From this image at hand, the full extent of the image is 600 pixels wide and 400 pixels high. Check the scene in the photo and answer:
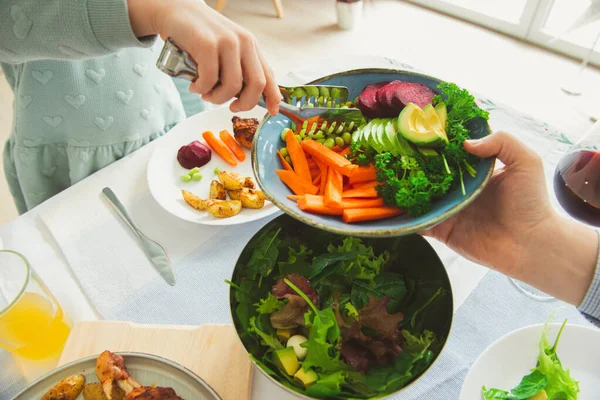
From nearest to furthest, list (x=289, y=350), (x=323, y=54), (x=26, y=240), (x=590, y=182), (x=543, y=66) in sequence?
(x=289, y=350)
(x=590, y=182)
(x=26, y=240)
(x=543, y=66)
(x=323, y=54)

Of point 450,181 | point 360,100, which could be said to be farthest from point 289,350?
point 360,100

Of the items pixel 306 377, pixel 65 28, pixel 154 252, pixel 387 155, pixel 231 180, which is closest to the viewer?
pixel 306 377

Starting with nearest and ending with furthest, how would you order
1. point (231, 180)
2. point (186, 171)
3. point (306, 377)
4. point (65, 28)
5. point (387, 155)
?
1. point (306, 377)
2. point (387, 155)
3. point (65, 28)
4. point (231, 180)
5. point (186, 171)

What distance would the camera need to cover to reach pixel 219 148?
4.34 feet

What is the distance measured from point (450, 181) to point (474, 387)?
37 cm

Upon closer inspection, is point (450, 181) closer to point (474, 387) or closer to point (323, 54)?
point (474, 387)

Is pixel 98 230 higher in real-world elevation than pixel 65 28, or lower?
lower

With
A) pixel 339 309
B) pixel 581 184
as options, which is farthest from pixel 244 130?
pixel 581 184

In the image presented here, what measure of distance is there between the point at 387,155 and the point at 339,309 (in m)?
0.29

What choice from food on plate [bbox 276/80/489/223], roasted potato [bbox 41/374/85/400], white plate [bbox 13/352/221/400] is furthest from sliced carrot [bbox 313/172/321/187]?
roasted potato [bbox 41/374/85/400]

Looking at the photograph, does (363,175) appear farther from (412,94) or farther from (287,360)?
(287,360)

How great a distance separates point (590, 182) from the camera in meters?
0.87

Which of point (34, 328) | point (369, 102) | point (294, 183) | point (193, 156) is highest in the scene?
point (369, 102)

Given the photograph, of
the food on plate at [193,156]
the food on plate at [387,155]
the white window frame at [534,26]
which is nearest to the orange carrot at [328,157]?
the food on plate at [387,155]
